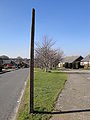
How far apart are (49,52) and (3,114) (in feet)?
115

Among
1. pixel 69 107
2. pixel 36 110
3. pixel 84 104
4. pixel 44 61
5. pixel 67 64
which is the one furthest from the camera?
pixel 67 64

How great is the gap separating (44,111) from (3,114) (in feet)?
4.81

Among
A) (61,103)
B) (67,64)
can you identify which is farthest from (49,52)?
(67,64)

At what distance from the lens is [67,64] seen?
7906cm

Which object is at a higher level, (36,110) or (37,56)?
(37,56)

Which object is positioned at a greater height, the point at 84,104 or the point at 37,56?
the point at 37,56

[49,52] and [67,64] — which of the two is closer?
[49,52]

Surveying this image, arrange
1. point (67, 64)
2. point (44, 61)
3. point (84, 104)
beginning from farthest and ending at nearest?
point (67, 64) → point (44, 61) → point (84, 104)

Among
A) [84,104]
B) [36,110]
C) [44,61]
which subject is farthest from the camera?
[44,61]

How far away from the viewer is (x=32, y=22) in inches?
271

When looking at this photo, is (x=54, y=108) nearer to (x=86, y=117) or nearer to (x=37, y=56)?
(x=86, y=117)

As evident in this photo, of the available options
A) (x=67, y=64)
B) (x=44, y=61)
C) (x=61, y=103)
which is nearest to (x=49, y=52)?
(x=44, y=61)

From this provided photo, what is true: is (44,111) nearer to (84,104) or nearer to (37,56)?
(84,104)

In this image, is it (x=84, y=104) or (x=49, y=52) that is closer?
(x=84, y=104)
